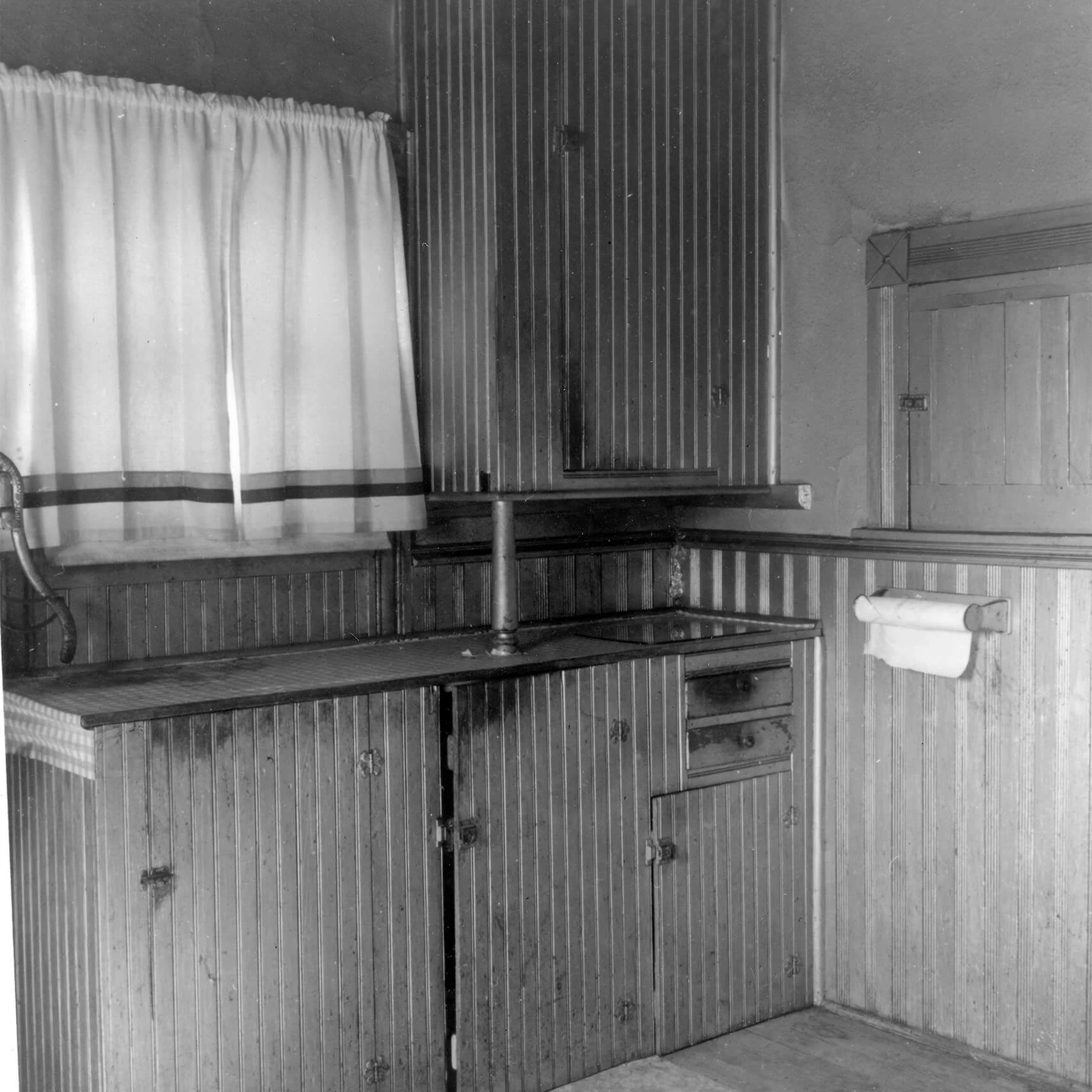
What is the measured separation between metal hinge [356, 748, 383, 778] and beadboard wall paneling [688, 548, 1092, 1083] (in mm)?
1516

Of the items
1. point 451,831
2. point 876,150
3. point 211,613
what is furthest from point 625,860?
point 876,150

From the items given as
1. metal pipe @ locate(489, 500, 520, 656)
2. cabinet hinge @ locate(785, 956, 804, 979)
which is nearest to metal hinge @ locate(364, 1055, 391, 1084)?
metal pipe @ locate(489, 500, 520, 656)

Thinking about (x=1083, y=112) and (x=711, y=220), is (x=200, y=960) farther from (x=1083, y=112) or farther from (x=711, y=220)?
(x=1083, y=112)

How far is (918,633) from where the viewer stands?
3.48m

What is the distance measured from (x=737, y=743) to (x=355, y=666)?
1136 mm

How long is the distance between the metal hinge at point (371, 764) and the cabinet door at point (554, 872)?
0.69ft

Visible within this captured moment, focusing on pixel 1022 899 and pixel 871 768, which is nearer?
pixel 1022 899

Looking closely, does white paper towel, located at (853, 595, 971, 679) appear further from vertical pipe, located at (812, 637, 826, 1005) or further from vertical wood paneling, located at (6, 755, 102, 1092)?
vertical wood paneling, located at (6, 755, 102, 1092)

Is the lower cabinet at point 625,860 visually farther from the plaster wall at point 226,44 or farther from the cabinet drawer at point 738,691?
the plaster wall at point 226,44

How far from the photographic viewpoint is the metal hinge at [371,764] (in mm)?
2879

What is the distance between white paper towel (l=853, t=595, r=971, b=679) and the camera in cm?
338

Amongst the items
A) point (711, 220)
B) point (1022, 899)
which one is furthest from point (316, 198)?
point (1022, 899)

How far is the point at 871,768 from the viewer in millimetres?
3723

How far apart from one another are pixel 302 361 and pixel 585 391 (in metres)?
0.75
